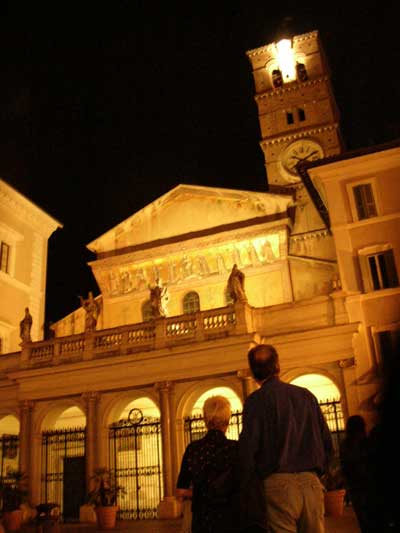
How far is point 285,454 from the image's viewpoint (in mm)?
4641

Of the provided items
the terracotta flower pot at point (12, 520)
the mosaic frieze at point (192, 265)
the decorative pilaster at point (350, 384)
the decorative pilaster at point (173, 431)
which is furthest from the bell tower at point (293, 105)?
the terracotta flower pot at point (12, 520)

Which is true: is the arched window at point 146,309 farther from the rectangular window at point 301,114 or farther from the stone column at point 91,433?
the rectangular window at point 301,114

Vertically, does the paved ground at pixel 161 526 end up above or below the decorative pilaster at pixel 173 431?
below

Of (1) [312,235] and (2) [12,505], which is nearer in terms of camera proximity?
(2) [12,505]

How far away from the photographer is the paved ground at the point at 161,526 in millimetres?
13891

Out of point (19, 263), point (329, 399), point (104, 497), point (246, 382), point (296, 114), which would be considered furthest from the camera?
point (296, 114)

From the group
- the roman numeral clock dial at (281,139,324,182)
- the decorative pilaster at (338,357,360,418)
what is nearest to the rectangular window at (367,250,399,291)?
the decorative pilaster at (338,357,360,418)

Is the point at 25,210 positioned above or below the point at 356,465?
above

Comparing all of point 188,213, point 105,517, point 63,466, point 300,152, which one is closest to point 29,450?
point 63,466

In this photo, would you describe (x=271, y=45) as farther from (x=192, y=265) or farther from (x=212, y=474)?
(x=212, y=474)

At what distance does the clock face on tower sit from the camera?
4206 centimetres

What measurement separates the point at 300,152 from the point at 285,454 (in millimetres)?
39844

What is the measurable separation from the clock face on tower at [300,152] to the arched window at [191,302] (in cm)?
1547

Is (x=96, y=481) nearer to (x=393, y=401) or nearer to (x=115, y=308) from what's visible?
(x=115, y=308)
